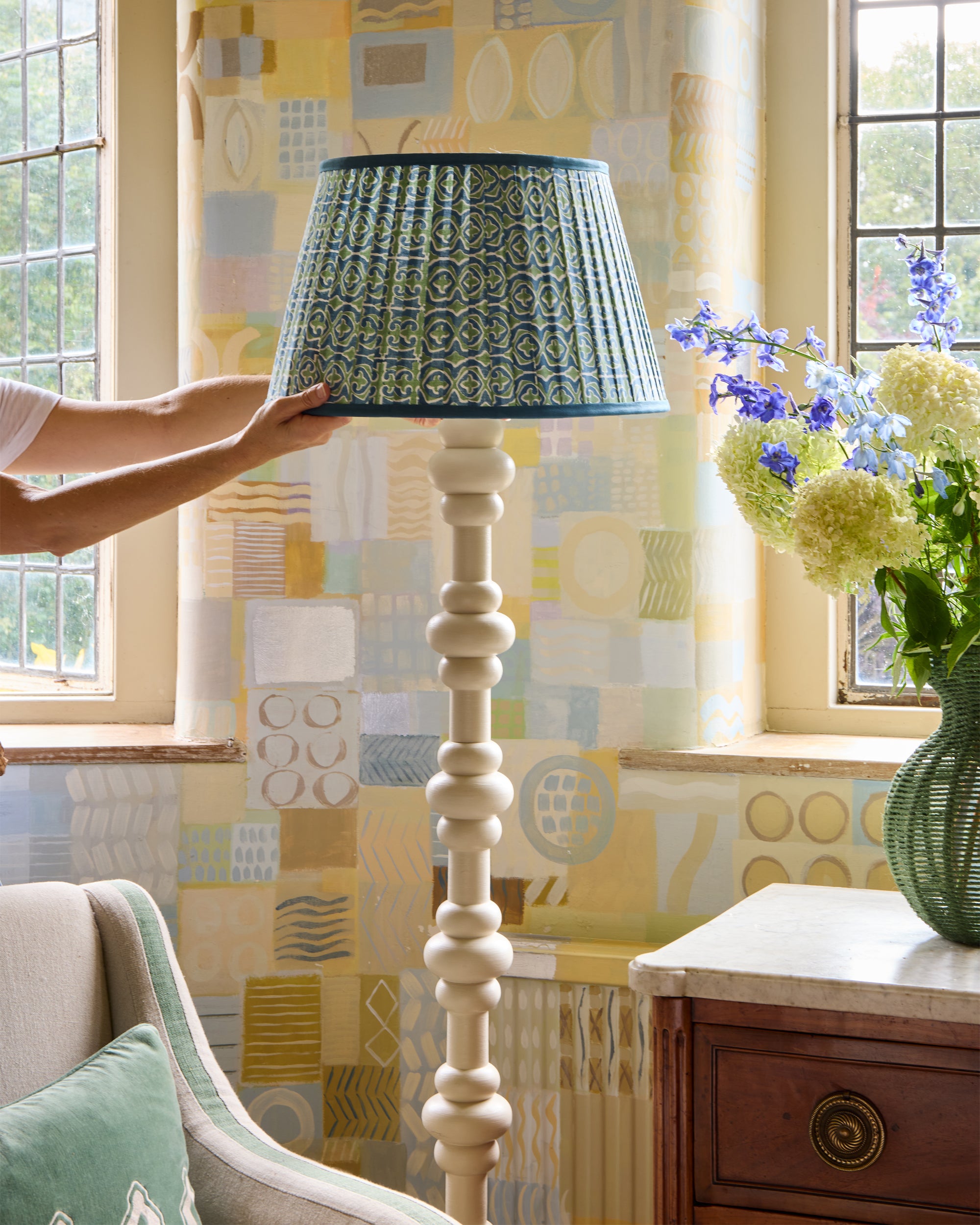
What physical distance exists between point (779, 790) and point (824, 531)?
0.85 metres

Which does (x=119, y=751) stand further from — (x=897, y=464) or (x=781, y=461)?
(x=897, y=464)

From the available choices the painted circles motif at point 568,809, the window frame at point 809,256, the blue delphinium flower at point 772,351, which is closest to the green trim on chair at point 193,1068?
the painted circles motif at point 568,809

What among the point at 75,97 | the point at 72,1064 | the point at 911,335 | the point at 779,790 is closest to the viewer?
the point at 72,1064

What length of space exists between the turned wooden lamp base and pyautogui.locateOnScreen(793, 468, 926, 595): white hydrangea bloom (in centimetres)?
33

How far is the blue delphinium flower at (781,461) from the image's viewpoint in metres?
1.42

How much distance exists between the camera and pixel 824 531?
134 centimetres

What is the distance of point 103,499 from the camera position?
1568 millimetres

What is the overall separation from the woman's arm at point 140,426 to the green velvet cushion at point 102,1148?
828 mm

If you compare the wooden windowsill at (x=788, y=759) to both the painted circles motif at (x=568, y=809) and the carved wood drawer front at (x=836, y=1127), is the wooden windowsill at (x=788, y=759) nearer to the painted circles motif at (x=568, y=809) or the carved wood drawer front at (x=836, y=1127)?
the painted circles motif at (x=568, y=809)

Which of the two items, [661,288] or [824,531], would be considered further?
[661,288]

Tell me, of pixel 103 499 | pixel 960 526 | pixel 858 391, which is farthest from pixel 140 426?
pixel 960 526

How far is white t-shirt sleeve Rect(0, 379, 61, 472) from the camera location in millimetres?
1827

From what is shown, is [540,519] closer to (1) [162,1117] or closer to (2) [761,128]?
(2) [761,128]

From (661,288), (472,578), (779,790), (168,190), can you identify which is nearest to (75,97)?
(168,190)
